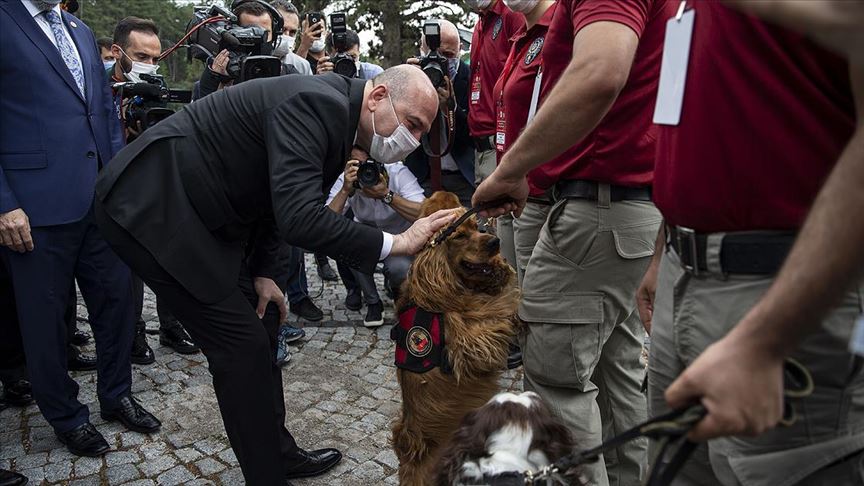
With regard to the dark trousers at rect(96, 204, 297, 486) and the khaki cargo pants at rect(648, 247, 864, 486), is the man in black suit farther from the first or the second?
the khaki cargo pants at rect(648, 247, 864, 486)

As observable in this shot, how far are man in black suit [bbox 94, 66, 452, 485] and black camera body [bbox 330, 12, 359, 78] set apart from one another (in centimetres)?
334

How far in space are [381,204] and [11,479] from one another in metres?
3.10

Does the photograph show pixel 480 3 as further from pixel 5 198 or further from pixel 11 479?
pixel 11 479

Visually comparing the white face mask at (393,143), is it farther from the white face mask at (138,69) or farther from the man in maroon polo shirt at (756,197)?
the white face mask at (138,69)

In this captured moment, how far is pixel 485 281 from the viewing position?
121 inches

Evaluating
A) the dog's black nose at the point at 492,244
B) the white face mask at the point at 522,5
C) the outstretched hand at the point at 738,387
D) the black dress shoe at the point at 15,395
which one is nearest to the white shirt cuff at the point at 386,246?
the dog's black nose at the point at 492,244

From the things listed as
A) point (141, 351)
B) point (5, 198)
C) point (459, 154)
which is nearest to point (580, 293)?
point (5, 198)

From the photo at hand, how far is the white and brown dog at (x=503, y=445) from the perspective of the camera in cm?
197

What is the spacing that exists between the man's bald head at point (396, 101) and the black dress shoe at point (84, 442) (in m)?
2.25

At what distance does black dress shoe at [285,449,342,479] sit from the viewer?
131 inches

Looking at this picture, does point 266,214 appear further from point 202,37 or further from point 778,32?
point 202,37

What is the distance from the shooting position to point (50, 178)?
11.1ft

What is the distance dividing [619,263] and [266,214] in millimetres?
1444

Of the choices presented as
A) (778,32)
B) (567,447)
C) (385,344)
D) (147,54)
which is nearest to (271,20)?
(147,54)
